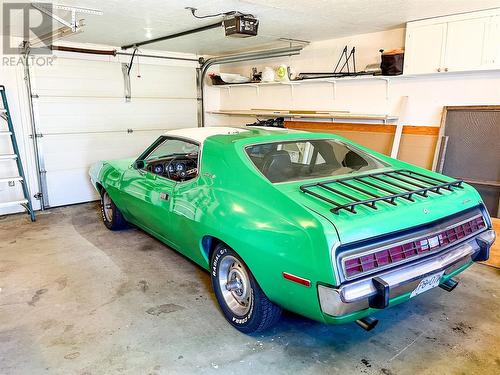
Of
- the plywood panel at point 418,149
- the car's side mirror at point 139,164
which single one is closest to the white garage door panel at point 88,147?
the car's side mirror at point 139,164

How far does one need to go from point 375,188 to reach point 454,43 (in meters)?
2.74

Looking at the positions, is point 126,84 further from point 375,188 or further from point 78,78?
point 375,188

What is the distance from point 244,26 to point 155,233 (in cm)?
238

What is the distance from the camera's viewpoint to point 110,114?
21.3 feet

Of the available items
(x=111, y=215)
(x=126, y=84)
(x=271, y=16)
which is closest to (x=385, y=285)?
(x=271, y=16)

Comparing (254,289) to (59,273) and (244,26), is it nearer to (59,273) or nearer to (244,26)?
(59,273)

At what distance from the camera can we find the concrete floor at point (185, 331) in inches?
91.4

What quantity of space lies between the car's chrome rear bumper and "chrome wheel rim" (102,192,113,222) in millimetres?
3500

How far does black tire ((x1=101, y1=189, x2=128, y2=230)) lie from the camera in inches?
182

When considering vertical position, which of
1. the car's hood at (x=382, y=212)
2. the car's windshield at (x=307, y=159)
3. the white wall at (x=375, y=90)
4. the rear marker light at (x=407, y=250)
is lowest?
the rear marker light at (x=407, y=250)

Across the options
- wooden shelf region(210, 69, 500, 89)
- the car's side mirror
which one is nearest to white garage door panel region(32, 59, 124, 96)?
wooden shelf region(210, 69, 500, 89)

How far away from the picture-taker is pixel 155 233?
12.0 ft

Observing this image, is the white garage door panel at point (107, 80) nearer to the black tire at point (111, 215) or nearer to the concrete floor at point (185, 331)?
the black tire at point (111, 215)

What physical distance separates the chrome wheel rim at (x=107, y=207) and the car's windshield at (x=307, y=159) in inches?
103
